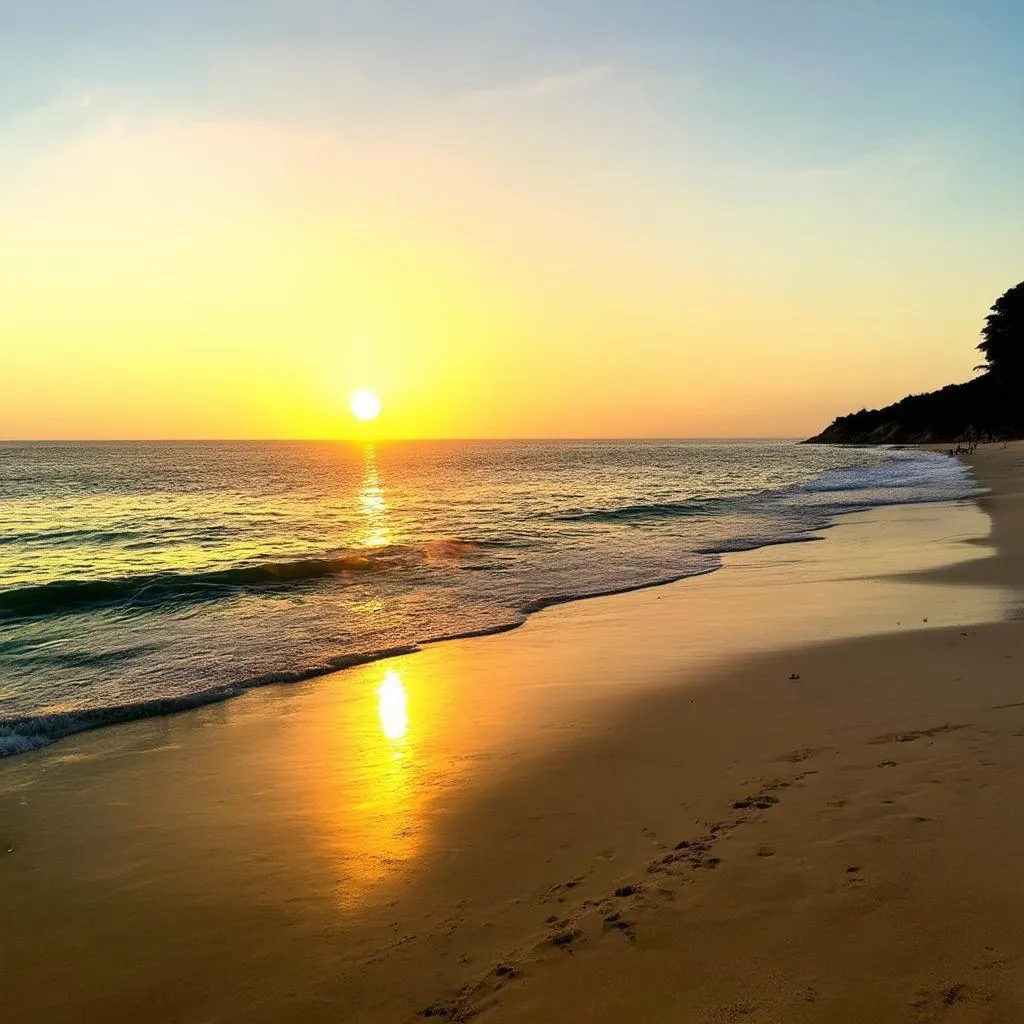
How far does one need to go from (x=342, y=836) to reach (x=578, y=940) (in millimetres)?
2242

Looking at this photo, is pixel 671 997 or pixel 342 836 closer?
A: pixel 671 997

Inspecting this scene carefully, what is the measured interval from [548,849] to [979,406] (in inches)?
4914

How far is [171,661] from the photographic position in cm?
1178

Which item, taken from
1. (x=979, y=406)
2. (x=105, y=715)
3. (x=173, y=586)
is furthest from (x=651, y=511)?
(x=979, y=406)

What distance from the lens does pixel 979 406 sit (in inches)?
4326

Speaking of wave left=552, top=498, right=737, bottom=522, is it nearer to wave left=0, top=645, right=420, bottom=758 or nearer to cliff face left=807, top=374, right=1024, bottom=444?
wave left=0, top=645, right=420, bottom=758

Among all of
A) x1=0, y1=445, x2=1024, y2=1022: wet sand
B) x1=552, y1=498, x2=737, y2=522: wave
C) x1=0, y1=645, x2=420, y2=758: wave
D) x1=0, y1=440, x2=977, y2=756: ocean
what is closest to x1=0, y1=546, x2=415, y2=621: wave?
x1=0, y1=440, x2=977, y2=756: ocean

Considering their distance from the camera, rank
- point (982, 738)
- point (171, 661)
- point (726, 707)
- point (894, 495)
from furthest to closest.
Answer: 1. point (894, 495)
2. point (171, 661)
3. point (726, 707)
4. point (982, 738)

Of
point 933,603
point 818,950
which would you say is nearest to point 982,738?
point 818,950

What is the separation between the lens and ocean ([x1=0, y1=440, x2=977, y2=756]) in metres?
11.1

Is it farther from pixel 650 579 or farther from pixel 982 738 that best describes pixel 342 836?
pixel 650 579

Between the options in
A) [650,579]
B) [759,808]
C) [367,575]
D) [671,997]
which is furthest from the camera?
[367,575]

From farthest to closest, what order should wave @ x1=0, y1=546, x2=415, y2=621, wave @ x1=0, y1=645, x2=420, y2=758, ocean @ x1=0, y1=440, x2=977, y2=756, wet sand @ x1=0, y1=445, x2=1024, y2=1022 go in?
wave @ x1=0, y1=546, x2=415, y2=621
ocean @ x1=0, y1=440, x2=977, y2=756
wave @ x1=0, y1=645, x2=420, y2=758
wet sand @ x1=0, y1=445, x2=1024, y2=1022

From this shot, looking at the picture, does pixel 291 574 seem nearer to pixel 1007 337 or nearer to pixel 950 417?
pixel 1007 337
